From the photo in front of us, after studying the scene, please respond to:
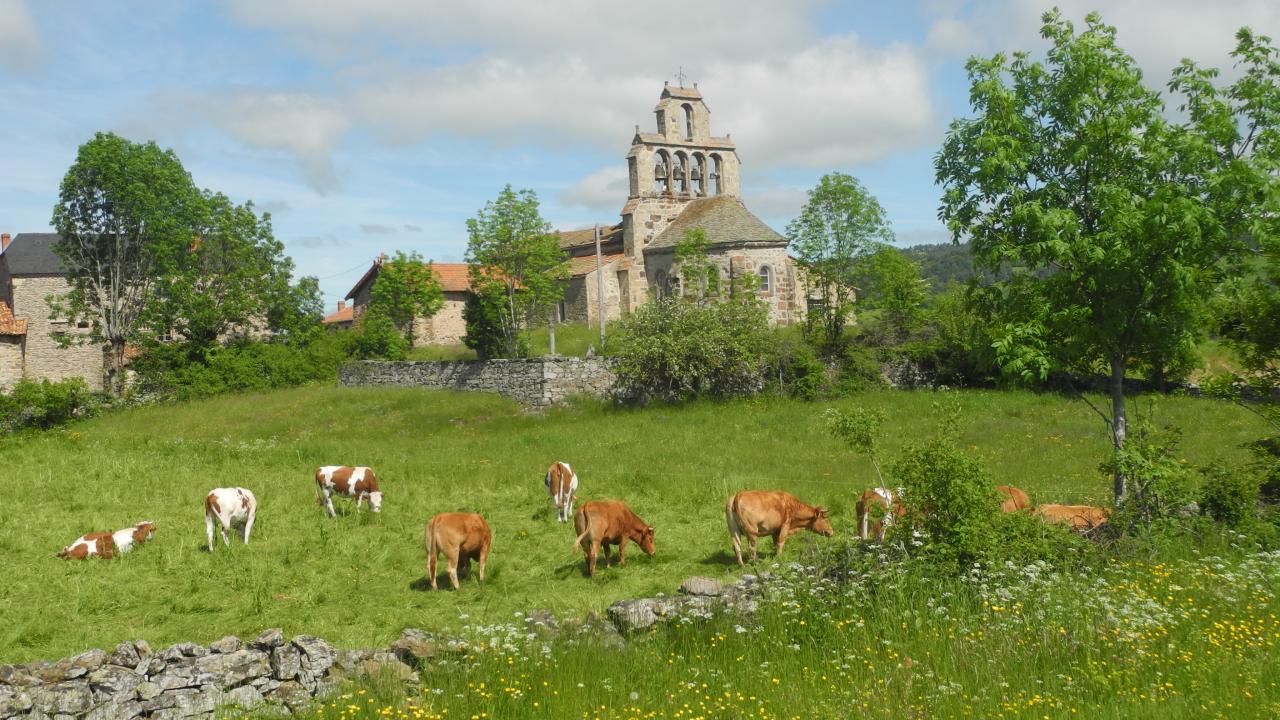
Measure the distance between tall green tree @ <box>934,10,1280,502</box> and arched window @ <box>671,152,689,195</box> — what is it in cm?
4479

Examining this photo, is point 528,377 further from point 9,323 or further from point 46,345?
point 9,323

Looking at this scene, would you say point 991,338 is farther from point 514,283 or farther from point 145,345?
point 145,345

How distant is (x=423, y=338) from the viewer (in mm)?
60969

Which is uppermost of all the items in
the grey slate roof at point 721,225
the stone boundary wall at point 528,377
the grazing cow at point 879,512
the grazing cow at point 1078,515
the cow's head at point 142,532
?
the grey slate roof at point 721,225

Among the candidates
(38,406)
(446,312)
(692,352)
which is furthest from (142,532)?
(446,312)

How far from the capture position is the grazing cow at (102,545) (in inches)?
561

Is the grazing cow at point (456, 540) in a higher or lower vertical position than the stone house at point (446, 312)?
lower

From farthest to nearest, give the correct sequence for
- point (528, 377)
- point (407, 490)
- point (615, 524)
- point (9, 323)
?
point (9, 323)
point (528, 377)
point (407, 490)
point (615, 524)

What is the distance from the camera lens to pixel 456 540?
12602mm

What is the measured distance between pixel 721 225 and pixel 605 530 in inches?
1550

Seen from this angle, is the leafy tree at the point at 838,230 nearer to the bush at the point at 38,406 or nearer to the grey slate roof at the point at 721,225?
the grey slate roof at the point at 721,225

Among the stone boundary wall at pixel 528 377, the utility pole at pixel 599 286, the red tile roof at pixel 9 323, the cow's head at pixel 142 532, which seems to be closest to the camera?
the cow's head at pixel 142 532

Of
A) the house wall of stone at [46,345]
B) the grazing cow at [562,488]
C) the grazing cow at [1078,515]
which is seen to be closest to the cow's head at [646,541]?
the grazing cow at [562,488]

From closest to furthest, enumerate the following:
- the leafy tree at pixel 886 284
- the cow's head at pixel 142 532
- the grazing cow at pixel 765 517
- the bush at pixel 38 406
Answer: the grazing cow at pixel 765 517, the cow's head at pixel 142 532, the leafy tree at pixel 886 284, the bush at pixel 38 406
